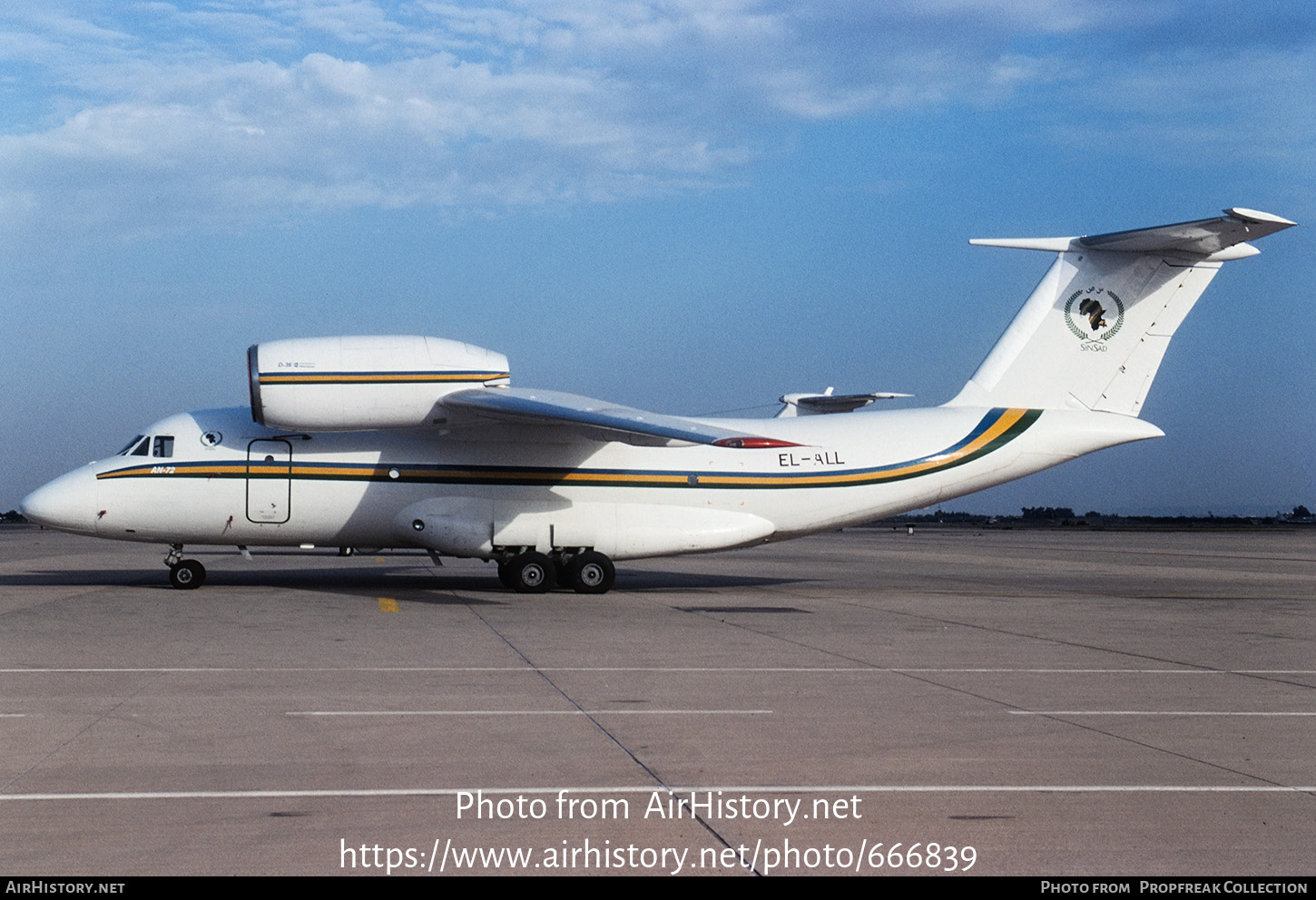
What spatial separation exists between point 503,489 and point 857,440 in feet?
20.2

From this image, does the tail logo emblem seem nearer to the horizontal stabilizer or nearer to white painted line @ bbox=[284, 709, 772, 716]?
the horizontal stabilizer

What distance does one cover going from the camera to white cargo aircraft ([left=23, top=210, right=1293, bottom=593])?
18.3 m

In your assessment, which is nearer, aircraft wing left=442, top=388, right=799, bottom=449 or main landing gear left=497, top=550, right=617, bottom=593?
aircraft wing left=442, top=388, right=799, bottom=449

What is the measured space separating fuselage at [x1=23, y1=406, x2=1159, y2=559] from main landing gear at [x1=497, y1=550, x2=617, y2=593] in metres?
0.23

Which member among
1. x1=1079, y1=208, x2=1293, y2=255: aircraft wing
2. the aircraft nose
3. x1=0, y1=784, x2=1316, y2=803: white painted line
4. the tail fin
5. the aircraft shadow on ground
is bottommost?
the aircraft shadow on ground

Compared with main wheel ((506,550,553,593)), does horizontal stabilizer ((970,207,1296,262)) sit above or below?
above

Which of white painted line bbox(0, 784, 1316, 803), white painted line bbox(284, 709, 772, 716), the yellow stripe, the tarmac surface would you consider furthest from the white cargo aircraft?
white painted line bbox(0, 784, 1316, 803)

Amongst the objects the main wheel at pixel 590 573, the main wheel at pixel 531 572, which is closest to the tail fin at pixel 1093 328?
the main wheel at pixel 590 573

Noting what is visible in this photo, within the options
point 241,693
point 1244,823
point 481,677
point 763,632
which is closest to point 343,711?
point 241,693

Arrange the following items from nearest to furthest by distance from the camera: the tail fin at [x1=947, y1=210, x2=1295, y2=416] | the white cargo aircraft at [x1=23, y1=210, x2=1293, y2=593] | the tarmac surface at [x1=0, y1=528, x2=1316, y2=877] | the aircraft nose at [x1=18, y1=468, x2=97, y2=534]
→ 1. the tarmac surface at [x1=0, y1=528, x2=1316, y2=877]
2. the white cargo aircraft at [x1=23, y1=210, x2=1293, y2=593]
3. the aircraft nose at [x1=18, y1=468, x2=97, y2=534]
4. the tail fin at [x1=947, y1=210, x2=1295, y2=416]

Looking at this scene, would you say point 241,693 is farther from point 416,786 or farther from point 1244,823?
point 1244,823

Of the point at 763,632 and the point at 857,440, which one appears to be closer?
the point at 763,632

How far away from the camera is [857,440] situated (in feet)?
68.4

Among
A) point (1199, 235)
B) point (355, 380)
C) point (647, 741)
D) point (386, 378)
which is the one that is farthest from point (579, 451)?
point (647, 741)
